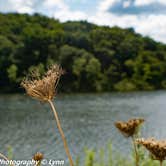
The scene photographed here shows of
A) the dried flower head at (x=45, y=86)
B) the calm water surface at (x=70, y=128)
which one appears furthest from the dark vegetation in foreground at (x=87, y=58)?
the dried flower head at (x=45, y=86)

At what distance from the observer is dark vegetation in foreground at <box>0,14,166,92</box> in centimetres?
8500

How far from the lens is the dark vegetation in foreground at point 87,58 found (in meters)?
85.0

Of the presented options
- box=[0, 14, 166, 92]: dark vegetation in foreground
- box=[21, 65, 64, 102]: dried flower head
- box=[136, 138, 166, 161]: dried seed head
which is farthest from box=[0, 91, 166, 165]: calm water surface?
box=[0, 14, 166, 92]: dark vegetation in foreground

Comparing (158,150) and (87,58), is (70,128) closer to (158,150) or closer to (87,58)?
(158,150)

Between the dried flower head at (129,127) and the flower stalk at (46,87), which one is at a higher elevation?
the flower stalk at (46,87)

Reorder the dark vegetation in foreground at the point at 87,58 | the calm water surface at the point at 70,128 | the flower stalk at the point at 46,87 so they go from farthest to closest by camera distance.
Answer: the dark vegetation in foreground at the point at 87,58, the calm water surface at the point at 70,128, the flower stalk at the point at 46,87

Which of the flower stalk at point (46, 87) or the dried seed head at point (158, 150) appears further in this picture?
the flower stalk at point (46, 87)

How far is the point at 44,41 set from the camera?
301 ft

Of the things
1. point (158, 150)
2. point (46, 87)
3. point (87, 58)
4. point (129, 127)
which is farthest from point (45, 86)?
point (87, 58)

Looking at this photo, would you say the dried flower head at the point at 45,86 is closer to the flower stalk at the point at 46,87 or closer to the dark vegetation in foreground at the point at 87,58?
the flower stalk at the point at 46,87

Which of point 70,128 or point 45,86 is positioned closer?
point 45,86

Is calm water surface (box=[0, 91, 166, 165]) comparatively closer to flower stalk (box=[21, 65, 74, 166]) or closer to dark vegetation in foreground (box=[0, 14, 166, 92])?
flower stalk (box=[21, 65, 74, 166])

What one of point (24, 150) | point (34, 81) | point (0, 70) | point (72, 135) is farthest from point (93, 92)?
point (34, 81)

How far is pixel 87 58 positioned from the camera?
87.0 m
